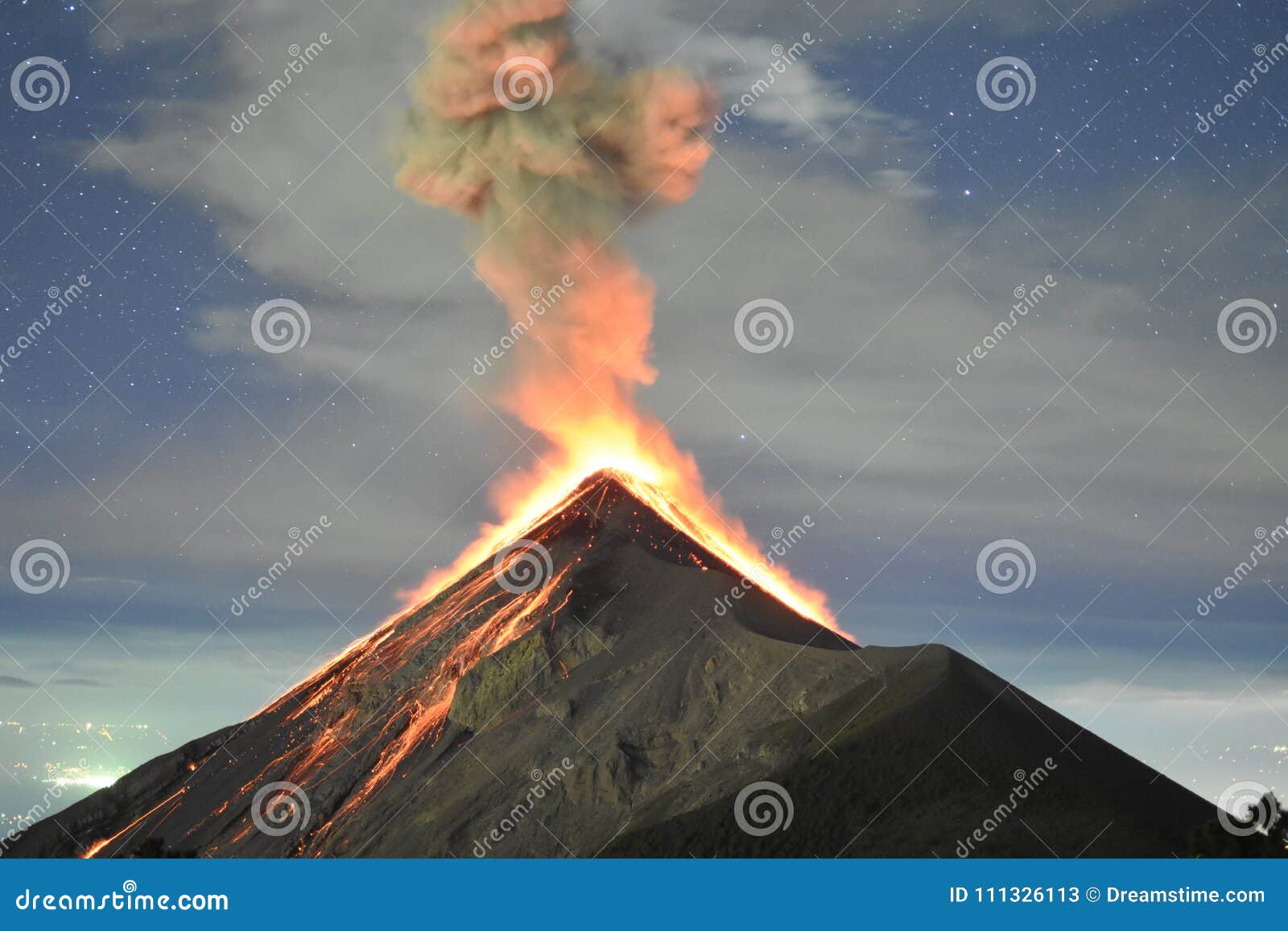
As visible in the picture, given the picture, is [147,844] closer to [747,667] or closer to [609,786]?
[609,786]
